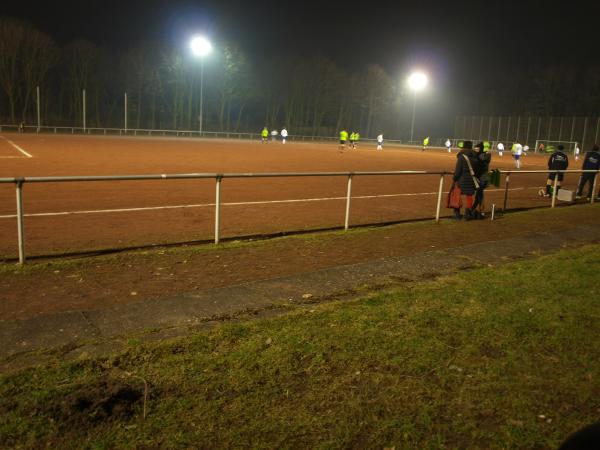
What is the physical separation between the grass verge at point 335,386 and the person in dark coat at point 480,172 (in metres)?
7.11

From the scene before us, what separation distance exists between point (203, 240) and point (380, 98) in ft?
320

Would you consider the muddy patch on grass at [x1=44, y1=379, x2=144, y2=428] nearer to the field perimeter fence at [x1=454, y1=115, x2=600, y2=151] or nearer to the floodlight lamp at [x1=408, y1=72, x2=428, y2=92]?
the floodlight lamp at [x1=408, y1=72, x2=428, y2=92]

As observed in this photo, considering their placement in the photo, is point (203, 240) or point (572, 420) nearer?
point (572, 420)

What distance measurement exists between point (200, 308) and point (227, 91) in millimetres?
86371

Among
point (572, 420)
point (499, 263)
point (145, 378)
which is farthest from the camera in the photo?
point (499, 263)

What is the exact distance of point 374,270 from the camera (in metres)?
7.59

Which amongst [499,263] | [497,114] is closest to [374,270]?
[499,263]

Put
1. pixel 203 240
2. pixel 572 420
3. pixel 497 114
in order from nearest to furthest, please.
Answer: pixel 572 420
pixel 203 240
pixel 497 114

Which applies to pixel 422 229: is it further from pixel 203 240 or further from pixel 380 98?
pixel 380 98

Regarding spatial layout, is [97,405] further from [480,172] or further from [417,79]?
[417,79]

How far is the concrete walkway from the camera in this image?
4711 mm

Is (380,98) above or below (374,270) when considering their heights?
above

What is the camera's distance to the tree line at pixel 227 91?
248 feet

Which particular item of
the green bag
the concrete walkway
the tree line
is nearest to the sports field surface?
the green bag
